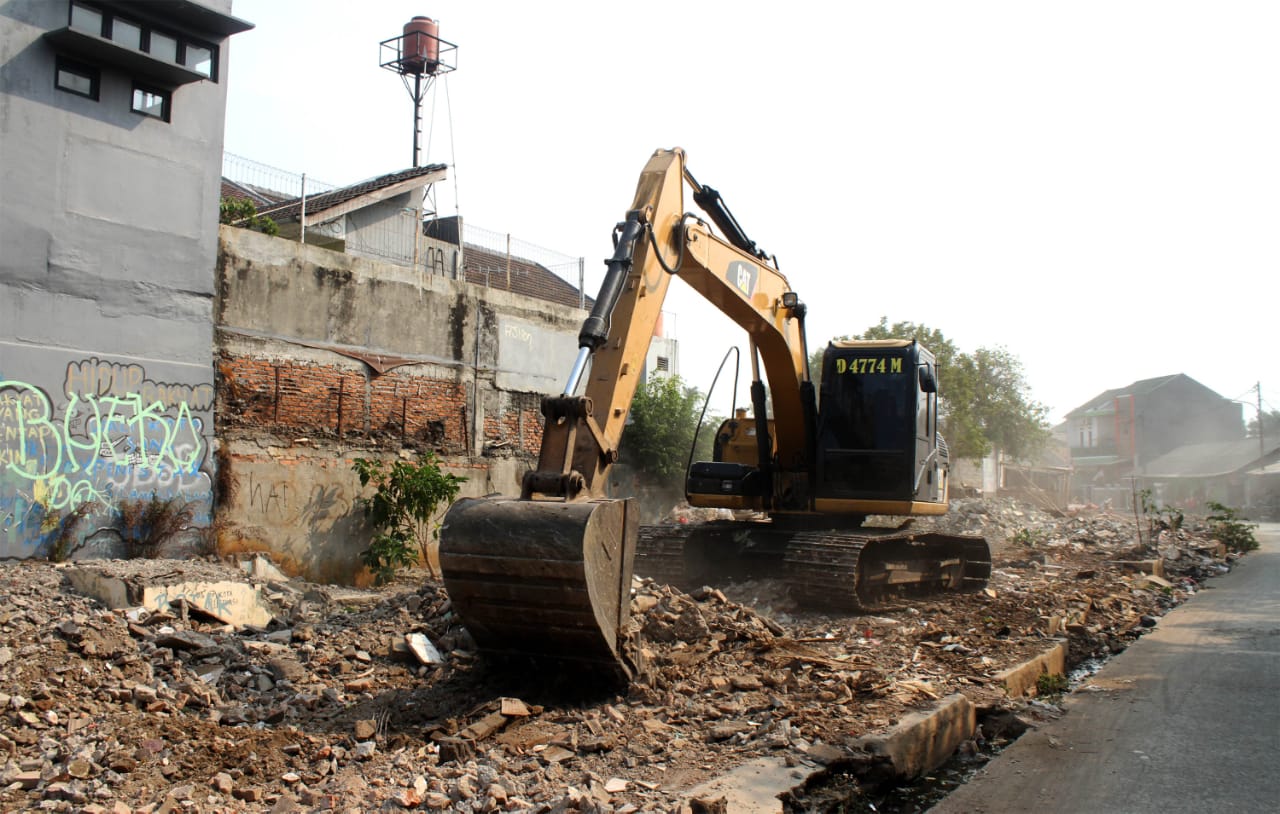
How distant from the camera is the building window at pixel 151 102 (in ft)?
39.3

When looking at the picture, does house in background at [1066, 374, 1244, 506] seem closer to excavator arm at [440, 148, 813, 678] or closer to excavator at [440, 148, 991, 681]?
excavator at [440, 148, 991, 681]

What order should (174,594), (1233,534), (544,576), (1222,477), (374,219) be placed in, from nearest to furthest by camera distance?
(544,576) → (174,594) → (1233,534) → (374,219) → (1222,477)

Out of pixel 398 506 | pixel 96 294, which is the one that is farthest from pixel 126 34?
pixel 398 506

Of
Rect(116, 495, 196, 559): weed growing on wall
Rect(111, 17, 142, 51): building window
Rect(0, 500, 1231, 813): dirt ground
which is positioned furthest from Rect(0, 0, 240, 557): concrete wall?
Rect(0, 500, 1231, 813): dirt ground

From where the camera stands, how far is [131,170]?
11766 millimetres

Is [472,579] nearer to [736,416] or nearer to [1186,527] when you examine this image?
[736,416]

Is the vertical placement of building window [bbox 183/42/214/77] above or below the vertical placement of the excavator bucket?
above

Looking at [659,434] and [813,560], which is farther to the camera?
[659,434]

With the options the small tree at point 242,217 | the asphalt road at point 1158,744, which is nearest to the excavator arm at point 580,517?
the asphalt road at point 1158,744

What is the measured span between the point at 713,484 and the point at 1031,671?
12.6 ft

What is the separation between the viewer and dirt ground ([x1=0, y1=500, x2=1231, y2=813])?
14.3ft

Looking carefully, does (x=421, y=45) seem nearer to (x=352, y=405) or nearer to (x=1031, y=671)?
(x=352, y=405)

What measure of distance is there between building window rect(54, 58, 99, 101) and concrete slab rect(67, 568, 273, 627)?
19.2 ft

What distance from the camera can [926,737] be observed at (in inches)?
215
